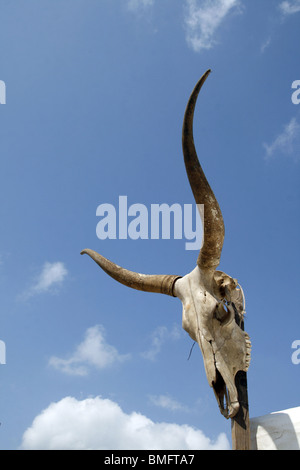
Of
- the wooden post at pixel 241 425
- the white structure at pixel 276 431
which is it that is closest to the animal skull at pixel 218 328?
the wooden post at pixel 241 425

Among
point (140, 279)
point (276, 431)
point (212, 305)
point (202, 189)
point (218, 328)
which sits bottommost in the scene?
point (276, 431)

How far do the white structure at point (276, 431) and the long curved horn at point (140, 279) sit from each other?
5.94ft

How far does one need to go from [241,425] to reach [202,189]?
2.57m

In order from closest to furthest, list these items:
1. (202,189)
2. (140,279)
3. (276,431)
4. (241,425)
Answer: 1. (241,425)
2. (276,431)
3. (202,189)
4. (140,279)

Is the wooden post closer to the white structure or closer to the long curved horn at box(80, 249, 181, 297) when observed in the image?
the white structure

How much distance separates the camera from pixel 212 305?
4.55m

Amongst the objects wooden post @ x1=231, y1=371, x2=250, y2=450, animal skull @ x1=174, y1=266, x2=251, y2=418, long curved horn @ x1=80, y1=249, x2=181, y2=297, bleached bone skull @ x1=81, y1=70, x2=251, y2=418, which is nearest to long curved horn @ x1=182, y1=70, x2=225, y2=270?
bleached bone skull @ x1=81, y1=70, x2=251, y2=418

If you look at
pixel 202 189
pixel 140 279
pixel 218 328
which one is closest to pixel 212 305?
pixel 218 328

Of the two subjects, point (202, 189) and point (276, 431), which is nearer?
point (276, 431)

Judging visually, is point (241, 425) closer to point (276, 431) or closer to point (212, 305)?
point (276, 431)

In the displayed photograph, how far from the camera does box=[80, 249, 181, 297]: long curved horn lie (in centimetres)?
527

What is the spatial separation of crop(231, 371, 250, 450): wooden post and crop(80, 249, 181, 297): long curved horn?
150cm

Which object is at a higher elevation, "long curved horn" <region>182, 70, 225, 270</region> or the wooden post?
"long curved horn" <region>182, 70, 225, 270</region>
